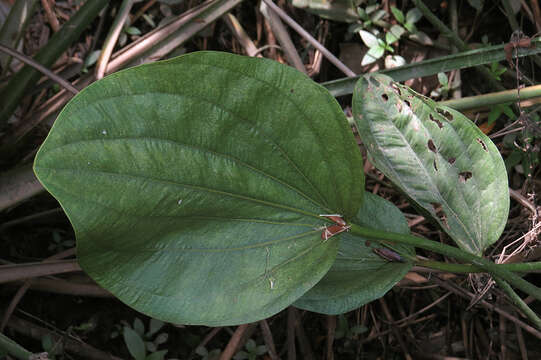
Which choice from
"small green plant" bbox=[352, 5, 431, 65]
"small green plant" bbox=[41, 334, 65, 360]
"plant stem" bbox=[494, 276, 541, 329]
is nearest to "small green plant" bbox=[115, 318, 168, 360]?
"small green plant" bbox=[41, 334, 65, 360]

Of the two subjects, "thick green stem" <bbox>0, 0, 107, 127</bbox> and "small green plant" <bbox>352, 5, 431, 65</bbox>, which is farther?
"small green plant" <bbox>352, 5, 431, 65</bbox>

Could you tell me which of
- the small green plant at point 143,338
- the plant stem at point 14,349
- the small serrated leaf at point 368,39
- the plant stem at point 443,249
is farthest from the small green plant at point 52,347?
the small serrated leaf at point 368,39

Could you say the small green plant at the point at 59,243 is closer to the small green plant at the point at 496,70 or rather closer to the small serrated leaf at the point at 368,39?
the small serrated leaf at the point at 368,39

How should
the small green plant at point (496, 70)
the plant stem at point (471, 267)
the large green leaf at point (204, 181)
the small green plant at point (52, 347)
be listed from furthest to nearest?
1. the small green plant at point (496, 70)
2. the small green plant at point (52, 347)
3. the plant stem at point (471, 267)
4. the large green leaf at point (204, 181)

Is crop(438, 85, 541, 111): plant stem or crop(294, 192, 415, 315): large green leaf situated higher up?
crop(438, 85, 541, 111): plant stem

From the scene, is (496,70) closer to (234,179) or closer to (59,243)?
(234,179)

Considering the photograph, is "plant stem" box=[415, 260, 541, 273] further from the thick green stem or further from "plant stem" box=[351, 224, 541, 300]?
the thick green stem
